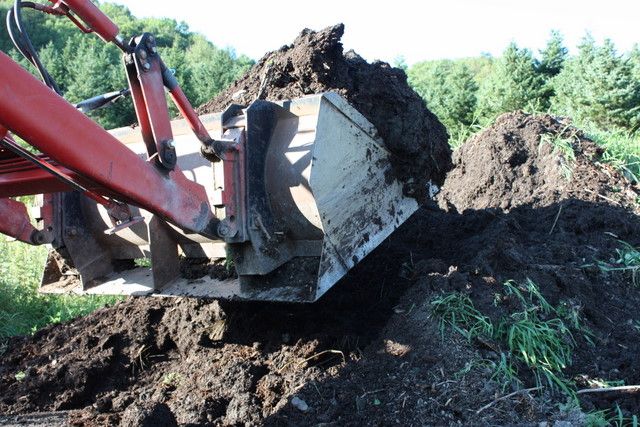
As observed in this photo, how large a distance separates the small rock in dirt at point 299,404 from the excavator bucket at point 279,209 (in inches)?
19.8

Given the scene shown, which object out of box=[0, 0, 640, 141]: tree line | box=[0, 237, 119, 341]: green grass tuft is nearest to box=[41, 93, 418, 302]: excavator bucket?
box=[0, 237, 119, 341]: green grass tuft

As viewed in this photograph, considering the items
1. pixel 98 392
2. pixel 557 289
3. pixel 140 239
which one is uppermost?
pixel 140 239

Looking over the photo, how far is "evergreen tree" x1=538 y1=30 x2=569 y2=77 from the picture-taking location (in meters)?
14.6

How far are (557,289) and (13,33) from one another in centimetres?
325

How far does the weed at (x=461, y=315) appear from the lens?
3500mm

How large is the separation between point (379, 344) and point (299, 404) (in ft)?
1.92

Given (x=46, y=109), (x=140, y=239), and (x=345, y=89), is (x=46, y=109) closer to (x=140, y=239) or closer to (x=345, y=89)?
(x=140, y=239)

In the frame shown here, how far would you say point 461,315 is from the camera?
3.56 m

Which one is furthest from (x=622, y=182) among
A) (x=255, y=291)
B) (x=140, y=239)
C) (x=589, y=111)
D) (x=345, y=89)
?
(x=589, y=111)

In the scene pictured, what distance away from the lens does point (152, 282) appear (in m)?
3.87

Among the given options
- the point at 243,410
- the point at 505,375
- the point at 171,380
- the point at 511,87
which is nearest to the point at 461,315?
the point at 505,375

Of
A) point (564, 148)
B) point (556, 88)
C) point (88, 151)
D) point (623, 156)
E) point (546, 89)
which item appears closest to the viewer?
point (88, 151)

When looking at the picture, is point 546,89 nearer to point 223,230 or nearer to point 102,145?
point 223,230

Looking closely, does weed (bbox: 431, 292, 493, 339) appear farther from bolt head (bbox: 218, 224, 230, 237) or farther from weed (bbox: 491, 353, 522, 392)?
bolt head (bbox: 218, 224, 230, 237)
